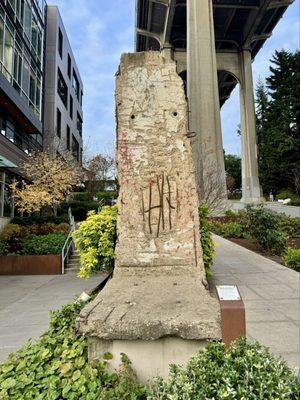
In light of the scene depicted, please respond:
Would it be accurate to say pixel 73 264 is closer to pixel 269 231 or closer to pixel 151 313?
pixel 269 231

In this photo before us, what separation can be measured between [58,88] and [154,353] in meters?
37.7

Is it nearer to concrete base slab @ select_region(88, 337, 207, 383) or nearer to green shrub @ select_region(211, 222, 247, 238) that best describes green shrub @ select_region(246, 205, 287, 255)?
green shrub @ select_region(211, 222, 247, 238)

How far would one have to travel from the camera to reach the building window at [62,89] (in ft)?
122

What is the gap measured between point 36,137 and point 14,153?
782 cm

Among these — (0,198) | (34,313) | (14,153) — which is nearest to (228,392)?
(34,313)

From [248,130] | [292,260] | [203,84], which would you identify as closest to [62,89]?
[203,84]

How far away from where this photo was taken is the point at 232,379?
2.11 m

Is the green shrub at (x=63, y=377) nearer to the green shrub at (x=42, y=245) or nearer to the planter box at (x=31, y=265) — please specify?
the planter box at (x=31, y=265)

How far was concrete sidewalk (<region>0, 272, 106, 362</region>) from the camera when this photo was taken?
576cm

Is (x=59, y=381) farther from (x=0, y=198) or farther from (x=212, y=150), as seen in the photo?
(x=212, y=150)

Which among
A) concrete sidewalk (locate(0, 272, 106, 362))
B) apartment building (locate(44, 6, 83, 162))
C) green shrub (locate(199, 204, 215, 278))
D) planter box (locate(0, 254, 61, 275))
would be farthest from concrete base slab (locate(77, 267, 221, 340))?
apartment building (locate(44, 6, 83, 162))

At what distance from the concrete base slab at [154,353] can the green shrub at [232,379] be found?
0.37 m

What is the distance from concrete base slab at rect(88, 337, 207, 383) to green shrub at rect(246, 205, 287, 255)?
10.2 metres

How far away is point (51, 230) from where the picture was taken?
18.0 meters
